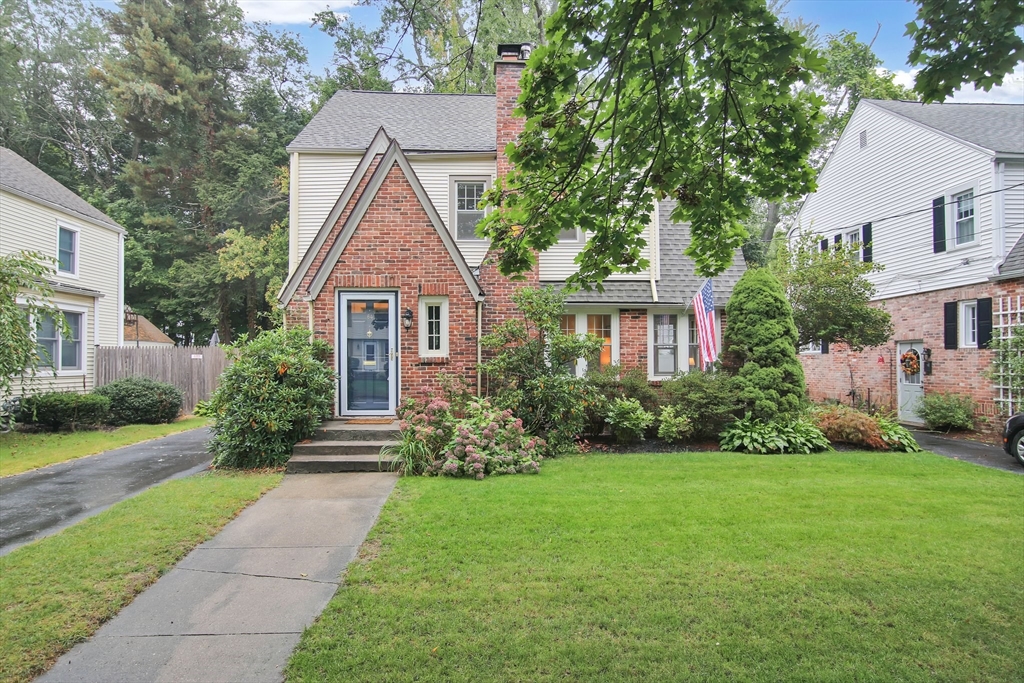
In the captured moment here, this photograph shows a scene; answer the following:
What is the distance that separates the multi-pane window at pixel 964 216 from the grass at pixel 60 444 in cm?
2006

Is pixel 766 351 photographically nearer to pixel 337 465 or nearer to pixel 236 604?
pixel 337 465

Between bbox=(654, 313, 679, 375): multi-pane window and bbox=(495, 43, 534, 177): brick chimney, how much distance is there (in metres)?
4.88

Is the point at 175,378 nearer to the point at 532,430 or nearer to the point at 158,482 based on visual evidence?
the point at 158,482

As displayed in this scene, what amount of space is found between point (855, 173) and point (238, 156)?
26.2 m

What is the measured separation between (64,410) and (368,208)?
9.65 metres

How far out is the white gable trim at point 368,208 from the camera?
9.85 meters

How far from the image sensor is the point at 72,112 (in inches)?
1091

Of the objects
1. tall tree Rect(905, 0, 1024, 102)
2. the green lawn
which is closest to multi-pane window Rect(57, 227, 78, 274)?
the green lawn

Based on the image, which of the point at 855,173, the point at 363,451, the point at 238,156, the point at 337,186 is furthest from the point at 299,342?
the point at 238,156

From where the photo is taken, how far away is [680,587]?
4270 mm

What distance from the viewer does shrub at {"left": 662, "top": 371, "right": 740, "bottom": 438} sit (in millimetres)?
10359

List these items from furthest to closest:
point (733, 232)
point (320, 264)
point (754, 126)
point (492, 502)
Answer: point (320, 264)
point (492, 502)
point (733, 232)
point (754, 126)

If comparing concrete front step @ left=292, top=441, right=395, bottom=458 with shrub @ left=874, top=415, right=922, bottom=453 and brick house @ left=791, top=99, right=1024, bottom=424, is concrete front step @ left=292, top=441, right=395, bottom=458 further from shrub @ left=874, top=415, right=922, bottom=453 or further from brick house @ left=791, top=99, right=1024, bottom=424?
brick house @ left=791, top=99, right=1024, bottom=424

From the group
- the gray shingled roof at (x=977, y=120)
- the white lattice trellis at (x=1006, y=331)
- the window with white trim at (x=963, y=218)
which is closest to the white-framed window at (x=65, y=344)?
the white lattice trellis at (x=1006, y=331)
